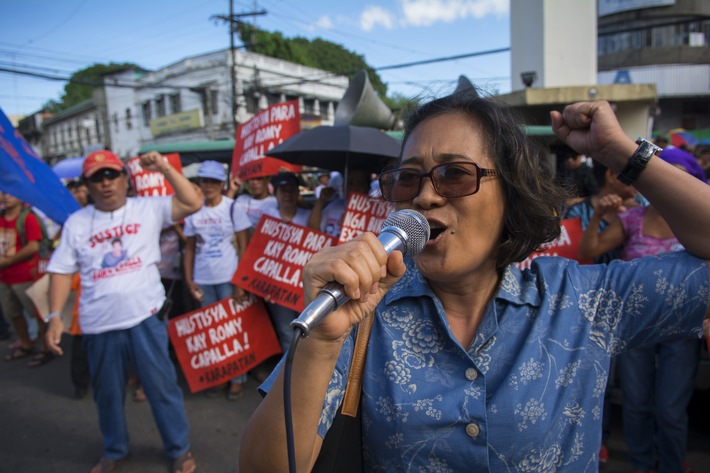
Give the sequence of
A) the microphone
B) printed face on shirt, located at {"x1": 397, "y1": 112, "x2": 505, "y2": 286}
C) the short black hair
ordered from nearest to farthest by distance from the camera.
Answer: the microphone, printed face on shirt, located at {"x1": 397, "y1": 112, "x2": 505, "y2": 286}, the short black hair

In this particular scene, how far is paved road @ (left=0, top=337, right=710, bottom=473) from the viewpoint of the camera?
3490mm

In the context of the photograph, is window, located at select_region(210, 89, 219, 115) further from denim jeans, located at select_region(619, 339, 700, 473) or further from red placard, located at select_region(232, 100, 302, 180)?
denim jeans, located at select_region(619, 339, 700, 473)

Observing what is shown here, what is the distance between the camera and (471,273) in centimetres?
136

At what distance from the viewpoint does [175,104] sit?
33.3 metres

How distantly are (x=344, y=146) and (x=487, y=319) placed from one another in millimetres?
2792

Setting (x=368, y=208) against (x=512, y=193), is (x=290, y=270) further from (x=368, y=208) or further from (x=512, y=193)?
(x=512, y=193)

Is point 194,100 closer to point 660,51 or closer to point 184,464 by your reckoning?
point 660,51

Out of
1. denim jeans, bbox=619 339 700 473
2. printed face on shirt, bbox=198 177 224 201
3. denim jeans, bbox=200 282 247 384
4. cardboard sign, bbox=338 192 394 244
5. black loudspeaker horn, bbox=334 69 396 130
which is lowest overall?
denim jeans, bbox=619 339 700 473

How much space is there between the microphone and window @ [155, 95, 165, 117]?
37.8 meters

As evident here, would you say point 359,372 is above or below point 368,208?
below

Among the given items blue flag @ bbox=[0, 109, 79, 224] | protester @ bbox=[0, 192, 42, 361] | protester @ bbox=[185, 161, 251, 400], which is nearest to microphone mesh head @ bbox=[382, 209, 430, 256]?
blue flag @ bbox=[0, 109, 79, 224]

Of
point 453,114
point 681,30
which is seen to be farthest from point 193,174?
point 681,30

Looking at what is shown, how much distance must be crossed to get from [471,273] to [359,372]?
448mm

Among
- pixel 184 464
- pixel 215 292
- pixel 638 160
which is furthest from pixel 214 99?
pixel 638 160
